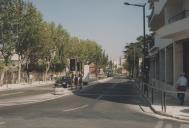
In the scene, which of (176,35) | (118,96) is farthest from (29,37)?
(176,35)

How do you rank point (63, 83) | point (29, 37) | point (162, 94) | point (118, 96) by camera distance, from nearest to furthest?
point (162, 94)
point (118, 96)
point (63, 83)
point (29, 37)

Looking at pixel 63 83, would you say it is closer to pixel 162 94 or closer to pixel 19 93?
pixel 19 93

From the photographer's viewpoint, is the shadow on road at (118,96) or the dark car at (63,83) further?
the dark car at (63,83)

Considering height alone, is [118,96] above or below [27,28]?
below

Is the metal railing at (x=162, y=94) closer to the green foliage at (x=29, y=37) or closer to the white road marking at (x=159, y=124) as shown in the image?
the white road marking at (x=159, y=124)

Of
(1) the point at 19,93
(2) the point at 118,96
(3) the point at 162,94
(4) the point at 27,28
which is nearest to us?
(3) the point at 162,94

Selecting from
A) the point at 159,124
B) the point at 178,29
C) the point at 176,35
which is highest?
the point at 178,29

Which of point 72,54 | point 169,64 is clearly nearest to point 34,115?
point 169,64

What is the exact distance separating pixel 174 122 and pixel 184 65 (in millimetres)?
17077

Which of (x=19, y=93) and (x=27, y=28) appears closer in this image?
(x=19, y=93)

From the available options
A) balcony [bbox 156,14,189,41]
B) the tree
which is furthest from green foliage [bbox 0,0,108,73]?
balcony [bbox 156,14,189,41]

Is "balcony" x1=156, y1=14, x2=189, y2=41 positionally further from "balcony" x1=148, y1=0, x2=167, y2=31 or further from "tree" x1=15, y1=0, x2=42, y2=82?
"tree" x1=15, y1=0, x2=42, y2=82

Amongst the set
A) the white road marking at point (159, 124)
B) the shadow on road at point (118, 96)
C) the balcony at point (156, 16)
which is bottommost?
the white road marking at point (159, 124)

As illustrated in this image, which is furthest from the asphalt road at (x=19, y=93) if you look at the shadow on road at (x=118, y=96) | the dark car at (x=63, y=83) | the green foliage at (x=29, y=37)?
the green foliage at (x=29, y=37)
